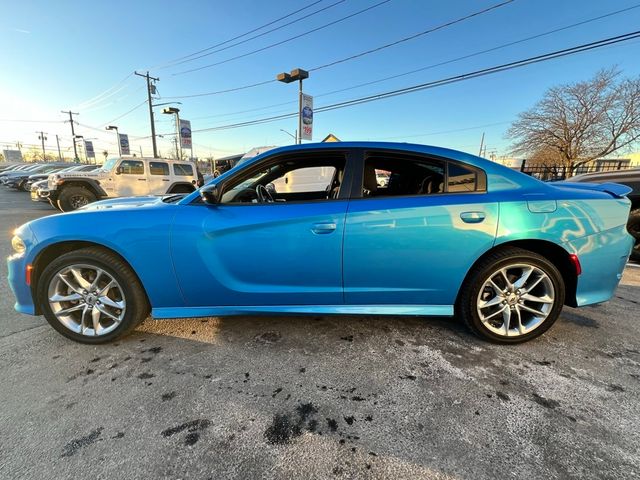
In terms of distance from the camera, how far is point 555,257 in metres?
2.43

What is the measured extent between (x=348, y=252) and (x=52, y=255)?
7.70 ft

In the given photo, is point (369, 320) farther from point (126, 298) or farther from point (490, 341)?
point (126, 298)

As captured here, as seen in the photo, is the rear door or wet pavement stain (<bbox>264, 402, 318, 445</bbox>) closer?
wet pavement stain (<bbox>264, 402, 318, 445</bbox>)

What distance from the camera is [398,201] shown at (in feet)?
7.30

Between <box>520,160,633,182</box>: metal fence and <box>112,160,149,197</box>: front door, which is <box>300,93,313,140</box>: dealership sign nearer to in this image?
<box>112,160,149,197</box>: front door

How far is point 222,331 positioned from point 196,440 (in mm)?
1103

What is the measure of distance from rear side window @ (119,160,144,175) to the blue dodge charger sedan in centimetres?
964

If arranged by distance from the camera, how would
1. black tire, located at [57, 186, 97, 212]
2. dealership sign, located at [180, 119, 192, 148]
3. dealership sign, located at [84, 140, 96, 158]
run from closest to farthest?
black tire, located at [57, 186, 97, 212], dealership sign, located at [180, 119, 192, 148], dealership sign, located at [84, 140, 96, 158]

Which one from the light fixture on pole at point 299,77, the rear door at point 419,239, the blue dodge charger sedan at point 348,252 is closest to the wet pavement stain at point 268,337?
the blue dodge charger sedan at point 348,252

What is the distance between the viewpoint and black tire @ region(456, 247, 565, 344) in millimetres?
2291

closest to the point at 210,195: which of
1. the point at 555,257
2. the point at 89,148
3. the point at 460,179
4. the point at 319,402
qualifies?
the point at 319,402

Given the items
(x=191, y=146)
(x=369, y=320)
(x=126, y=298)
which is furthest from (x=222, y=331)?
(x=191, y=146)

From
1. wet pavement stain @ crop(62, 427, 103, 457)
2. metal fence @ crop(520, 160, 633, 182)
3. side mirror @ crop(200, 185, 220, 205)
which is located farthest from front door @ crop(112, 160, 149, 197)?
metal fence @ crop(520, 160, 633, 182)

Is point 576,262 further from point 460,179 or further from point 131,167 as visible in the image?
point 131,167
